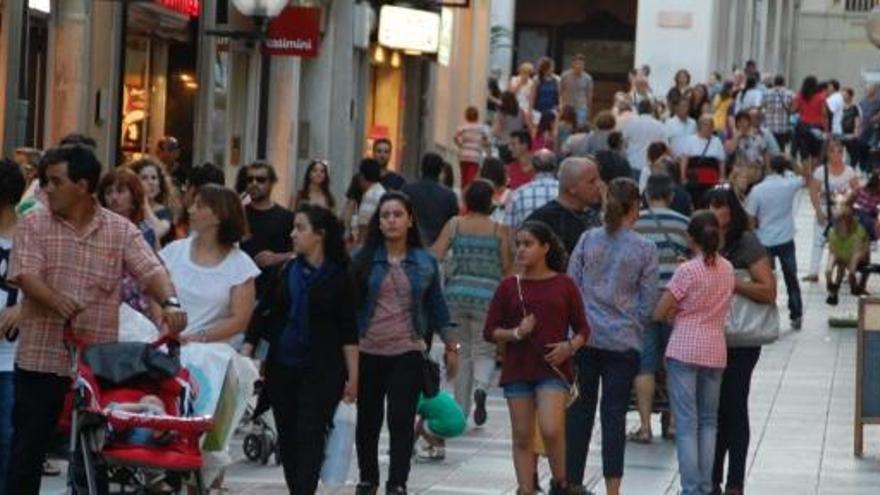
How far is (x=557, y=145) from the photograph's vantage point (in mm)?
35625

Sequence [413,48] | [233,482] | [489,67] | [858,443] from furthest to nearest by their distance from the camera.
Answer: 1. [489,67]
2. [413,48]
3. [858,443]
4. [233,482]

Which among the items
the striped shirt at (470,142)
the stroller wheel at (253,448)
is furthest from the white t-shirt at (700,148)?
the stroller wheel at (253,448)

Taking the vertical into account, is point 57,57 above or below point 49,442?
above

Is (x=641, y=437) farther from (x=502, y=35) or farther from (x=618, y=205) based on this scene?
(x=502, y=35)

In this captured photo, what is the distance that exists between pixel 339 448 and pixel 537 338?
4.02 feet

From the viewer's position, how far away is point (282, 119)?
32500mm

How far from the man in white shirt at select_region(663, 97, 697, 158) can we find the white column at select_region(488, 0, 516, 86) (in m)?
14.4

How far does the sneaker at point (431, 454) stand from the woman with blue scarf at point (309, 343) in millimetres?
3629

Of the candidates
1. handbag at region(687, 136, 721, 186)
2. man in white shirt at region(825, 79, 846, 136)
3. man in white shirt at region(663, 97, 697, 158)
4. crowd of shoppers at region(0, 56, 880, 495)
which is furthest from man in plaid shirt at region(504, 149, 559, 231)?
man in white shirt at region(825, 79, 846, 136)

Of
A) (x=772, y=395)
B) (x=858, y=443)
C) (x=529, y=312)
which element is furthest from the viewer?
(x=772, y=395)

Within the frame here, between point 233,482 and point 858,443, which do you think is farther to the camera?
point 858,443

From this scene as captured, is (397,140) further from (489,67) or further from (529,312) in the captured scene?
(529,312)

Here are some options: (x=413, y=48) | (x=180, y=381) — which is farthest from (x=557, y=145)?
(x=180, y=381)

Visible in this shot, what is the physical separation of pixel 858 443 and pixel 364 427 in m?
4.63
